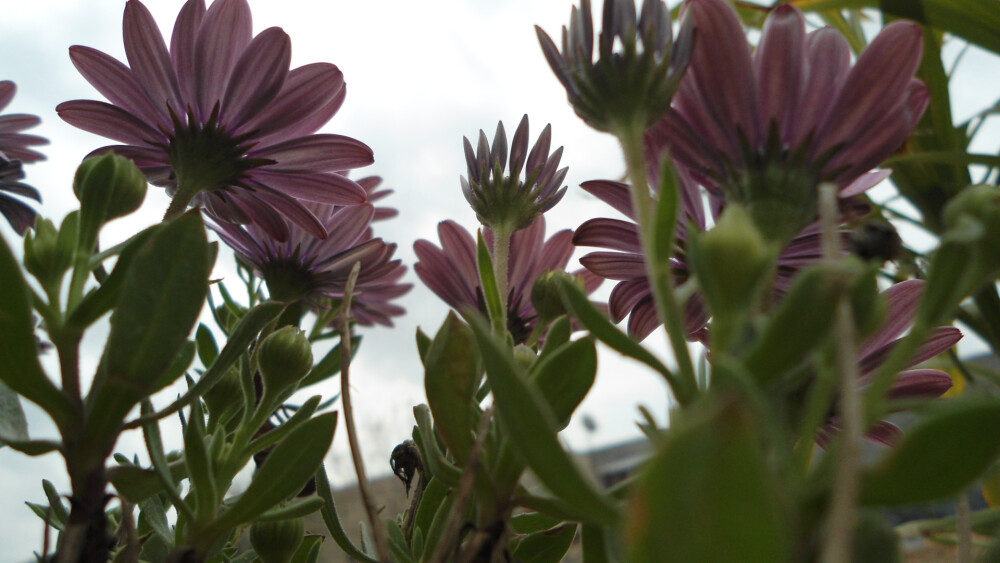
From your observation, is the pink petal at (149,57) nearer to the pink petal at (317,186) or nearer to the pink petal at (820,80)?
the pink petal at (317,186)

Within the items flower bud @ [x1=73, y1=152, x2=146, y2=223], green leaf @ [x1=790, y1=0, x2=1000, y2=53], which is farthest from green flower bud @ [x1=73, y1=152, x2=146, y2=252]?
green leaf @ [x1=790, y1=0, x2=1000, y2=53]

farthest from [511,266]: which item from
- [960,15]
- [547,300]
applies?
[960,15]

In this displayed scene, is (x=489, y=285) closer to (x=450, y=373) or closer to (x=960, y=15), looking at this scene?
(x=450, y=373)

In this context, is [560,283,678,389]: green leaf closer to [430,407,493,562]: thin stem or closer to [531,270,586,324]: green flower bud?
[430,407,493,562]: thin stem

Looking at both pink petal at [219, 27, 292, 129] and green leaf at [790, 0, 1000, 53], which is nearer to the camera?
pink petal at [219, 27, 292, 129]

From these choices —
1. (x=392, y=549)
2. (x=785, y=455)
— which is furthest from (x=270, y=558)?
(x=785, y=455)

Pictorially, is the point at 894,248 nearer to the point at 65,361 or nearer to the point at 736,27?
the point at 736,27
